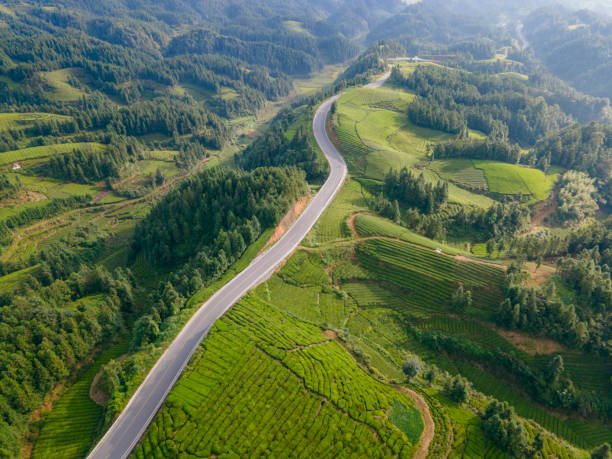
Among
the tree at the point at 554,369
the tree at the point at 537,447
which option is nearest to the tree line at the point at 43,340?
the tree at the point at 537,447

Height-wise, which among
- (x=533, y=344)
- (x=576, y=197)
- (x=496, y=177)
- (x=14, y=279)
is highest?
(x=496, y=177)

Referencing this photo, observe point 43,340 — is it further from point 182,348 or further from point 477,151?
point 477,151

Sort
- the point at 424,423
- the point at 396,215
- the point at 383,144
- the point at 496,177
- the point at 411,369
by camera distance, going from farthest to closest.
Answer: the point at 383,144, the point at 496,177, the point at 396,215, the point at 411,369, the point at 424,423

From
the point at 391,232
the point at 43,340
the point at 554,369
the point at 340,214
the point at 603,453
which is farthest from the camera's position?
the point at 340,214

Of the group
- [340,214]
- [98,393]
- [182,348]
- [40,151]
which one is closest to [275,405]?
[182,348]

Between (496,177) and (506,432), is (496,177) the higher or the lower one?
the lower one

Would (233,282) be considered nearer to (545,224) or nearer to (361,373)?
(361,373)

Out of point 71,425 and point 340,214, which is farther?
point 340,214

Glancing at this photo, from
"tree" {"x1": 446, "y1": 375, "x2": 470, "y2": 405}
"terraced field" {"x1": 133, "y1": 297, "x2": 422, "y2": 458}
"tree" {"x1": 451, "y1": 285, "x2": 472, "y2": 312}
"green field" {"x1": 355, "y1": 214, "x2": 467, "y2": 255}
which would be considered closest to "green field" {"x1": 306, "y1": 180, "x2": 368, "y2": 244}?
"green field" {"x1": 355, "y1": 214, "x2": 467, "y2": 255}

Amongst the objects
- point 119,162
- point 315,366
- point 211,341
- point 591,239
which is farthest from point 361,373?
point 119,162
